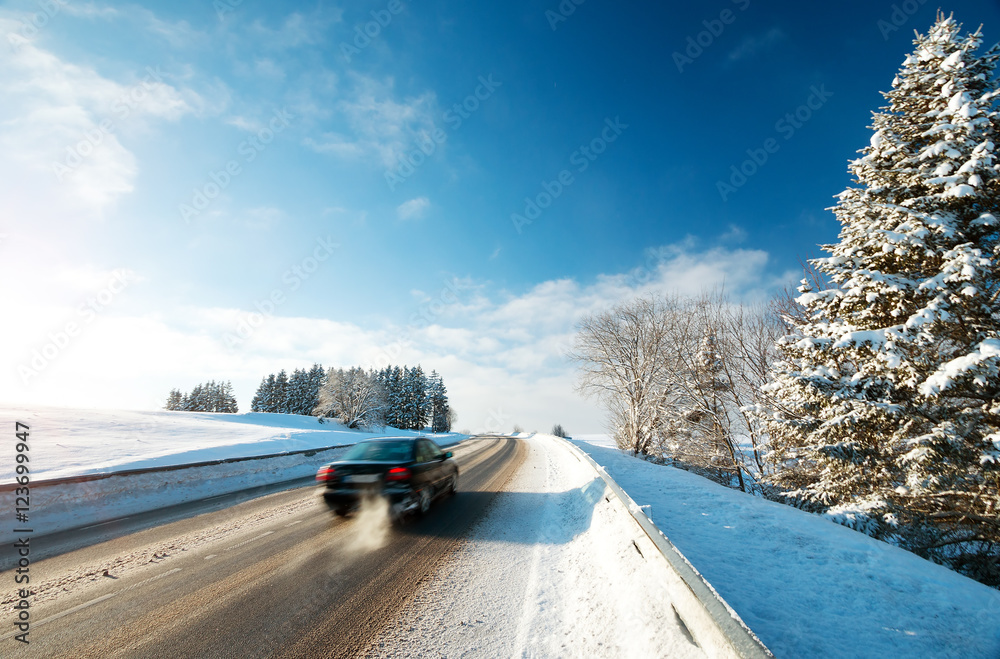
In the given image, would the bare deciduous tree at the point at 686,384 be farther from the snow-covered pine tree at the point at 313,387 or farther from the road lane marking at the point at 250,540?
the snow-covered pine tree at the point at 313,387

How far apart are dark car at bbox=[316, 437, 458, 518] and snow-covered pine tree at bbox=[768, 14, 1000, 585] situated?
7672 millimetres

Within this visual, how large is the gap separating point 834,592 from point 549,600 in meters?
2.68

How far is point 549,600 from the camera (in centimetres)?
371

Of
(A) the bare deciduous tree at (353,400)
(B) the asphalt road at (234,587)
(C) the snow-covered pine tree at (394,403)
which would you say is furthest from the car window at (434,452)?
(C) the snow-covered pine tree at (394,403)

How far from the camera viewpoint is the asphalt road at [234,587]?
2.90 metres

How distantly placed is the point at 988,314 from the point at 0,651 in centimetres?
1310

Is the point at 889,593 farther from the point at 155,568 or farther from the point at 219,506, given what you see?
the point at 219,506

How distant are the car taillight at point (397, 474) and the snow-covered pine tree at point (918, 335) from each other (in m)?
7.85

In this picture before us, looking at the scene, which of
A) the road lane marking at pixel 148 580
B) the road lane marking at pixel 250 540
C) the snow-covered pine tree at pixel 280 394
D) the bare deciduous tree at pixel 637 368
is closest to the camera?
the road lane marking at pixel 148 580

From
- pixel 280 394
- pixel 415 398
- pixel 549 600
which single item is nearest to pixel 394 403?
pixel 415 398

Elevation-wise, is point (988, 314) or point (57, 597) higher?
point (988, 314)

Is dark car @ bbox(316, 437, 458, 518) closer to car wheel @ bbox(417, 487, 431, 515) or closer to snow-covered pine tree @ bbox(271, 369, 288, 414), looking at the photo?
car wheel @ bbox(417, 487, 431, 515)

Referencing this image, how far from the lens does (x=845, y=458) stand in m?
7.21

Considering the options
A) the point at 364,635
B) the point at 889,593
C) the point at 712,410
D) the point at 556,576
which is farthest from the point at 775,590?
the point at 712,410
